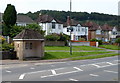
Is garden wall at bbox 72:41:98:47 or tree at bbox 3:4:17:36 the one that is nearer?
tree at bbox 3:4:17:36

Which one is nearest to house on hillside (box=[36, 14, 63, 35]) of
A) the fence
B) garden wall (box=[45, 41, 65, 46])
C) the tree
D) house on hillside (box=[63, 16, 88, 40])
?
house on hillside (box=[63, 16, 88, 40])

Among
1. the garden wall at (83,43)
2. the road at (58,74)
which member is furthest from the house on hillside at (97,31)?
the road at (58,74)

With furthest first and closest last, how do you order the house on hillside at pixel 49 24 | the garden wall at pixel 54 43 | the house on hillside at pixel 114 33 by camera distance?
the house on hillside at pixel 114 33 → the house on hillside at pixel 49 24 → the garden wall at pixel 54 43

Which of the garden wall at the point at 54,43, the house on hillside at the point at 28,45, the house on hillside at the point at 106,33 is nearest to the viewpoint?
the house on hillside at the point at 28,45

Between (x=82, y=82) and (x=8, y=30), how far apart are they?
36019mm

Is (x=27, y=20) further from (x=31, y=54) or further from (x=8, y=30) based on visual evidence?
(x=31, y=54)

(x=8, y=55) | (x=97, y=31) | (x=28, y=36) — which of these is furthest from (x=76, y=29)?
(x=8, y=55)

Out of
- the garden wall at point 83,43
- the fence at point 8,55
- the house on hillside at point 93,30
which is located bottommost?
the fence at point 8,55

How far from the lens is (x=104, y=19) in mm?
168875

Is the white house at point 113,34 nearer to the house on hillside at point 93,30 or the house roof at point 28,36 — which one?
the house on hillside at point 93,30

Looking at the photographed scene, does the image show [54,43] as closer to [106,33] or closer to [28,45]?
[28,45]

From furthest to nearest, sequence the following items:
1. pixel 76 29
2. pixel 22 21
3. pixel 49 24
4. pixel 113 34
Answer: pixel 113 34
pixel 76 29
pixel 22 21
pixel 49 24

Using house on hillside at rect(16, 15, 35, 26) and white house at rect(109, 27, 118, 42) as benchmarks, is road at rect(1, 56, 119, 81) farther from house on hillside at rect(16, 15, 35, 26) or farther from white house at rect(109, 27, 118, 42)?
white house at rect(109, 27, 118, 42)

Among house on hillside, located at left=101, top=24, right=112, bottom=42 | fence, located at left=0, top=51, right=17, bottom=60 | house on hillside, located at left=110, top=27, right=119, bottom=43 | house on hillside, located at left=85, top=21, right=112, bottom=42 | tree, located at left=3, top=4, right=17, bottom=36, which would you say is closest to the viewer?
fence, located at left=0, top=51, right=17, bottom=60
